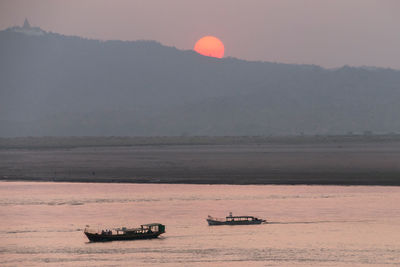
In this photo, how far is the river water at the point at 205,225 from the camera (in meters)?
62.7

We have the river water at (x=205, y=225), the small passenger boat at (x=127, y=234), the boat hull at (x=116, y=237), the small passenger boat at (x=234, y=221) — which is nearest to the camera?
the river water at (x=205, y=225)

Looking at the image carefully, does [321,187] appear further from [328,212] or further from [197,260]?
[197,260]

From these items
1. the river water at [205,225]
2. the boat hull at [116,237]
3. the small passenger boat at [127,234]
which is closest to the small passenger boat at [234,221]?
the river water at [205,225]

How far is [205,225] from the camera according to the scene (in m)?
77.2

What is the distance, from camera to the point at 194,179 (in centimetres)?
12162

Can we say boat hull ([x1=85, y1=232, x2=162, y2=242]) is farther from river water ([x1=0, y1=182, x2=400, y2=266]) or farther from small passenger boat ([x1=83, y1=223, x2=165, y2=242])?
river water ([x1=0, y1=182, x2=400, y2=266])

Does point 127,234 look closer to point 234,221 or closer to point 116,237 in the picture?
point 116,237

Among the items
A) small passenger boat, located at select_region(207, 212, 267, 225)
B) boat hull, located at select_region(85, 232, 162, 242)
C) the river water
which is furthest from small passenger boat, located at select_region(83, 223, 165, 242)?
small passenger boat, located at select_region(207, 212, 267, 225)

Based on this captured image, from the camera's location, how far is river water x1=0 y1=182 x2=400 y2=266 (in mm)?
62688

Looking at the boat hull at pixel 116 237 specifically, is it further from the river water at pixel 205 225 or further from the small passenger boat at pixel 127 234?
the river water at pixel 205 225

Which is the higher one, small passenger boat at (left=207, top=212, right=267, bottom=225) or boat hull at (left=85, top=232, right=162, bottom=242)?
small passenger boat at (left=207, top=212, right=267, bottom=225)

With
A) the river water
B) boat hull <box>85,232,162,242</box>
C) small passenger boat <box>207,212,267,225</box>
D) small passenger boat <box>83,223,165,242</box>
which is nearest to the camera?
the river water

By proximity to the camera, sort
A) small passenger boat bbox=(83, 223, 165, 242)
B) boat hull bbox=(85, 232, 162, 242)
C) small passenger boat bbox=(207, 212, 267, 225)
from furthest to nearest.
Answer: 1. small passenger boat bbox=(207, 212, 267, 225)
2. small passenger boat bbox=(83, 223, 165, 242)
3. boat hull bbox=(85, 232, 162, 242)

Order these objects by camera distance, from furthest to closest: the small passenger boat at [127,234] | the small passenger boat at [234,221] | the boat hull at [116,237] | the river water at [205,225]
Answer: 1. the small passenger boat at [234,221]
2. the small passenger boat at [127,234]
3. the boat hull at [116,237]
4. the river water at [205,225]
